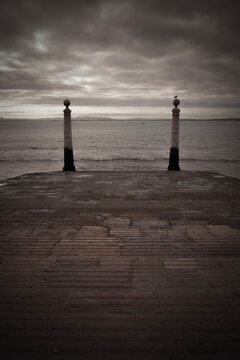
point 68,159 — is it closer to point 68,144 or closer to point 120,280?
point 68,144

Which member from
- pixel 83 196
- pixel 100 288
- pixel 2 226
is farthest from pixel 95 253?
pixel 83 196

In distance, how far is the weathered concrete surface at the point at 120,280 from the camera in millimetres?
1695

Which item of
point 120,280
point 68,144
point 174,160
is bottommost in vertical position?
point 120,280

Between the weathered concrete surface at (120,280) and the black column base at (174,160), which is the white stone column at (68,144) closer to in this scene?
the black column base at (174,160)

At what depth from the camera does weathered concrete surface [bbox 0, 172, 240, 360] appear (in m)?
1.70

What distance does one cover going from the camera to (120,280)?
2387mm

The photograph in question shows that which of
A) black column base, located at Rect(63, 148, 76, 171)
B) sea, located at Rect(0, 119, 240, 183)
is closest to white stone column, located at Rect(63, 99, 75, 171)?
black column base, located at Rect(63, 148, 76, 171)

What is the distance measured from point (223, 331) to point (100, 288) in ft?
3.80

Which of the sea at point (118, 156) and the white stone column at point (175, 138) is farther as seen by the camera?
the sea at point (118, 156)

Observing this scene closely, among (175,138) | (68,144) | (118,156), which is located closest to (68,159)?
(68,144)

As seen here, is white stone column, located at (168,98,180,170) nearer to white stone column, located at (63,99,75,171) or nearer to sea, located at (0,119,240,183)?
white stone column, located at (63,99,75,171)

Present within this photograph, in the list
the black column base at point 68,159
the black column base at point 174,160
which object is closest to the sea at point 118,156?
the black column base at point 68,159

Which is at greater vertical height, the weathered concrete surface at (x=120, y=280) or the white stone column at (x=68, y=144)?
the white stone column at (x=68, y=144)

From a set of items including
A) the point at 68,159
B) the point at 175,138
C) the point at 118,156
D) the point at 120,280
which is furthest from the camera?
the point at 118,156
